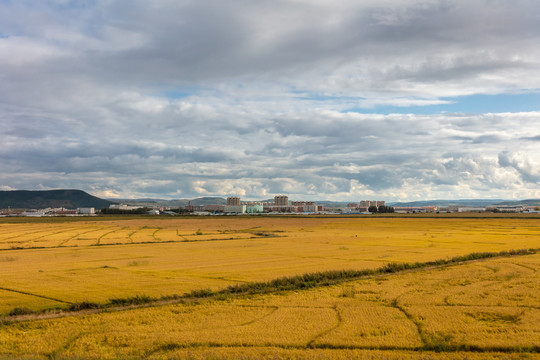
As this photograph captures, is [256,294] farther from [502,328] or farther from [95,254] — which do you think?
[95,254]

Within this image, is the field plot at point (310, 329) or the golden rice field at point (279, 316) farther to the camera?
the golden rice field at point (279, 316)

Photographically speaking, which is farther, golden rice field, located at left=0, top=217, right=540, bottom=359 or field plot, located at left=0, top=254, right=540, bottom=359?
golden rice field, located at left=0, top=217, right=540, bottom=359

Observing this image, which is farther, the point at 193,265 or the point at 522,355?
the point at 193,265

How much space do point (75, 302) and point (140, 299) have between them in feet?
9.04

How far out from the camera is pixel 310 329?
1623 centimetres

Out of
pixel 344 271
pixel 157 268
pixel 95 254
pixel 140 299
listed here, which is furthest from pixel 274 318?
pixel 95 254

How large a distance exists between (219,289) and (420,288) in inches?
400

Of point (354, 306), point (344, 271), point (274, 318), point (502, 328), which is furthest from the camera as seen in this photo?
point (344, 271)

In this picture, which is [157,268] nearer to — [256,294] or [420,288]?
[256,294]

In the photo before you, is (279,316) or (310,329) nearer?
(310,329)

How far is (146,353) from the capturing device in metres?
13.8

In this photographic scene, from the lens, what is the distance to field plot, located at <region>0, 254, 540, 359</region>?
13.9 meters

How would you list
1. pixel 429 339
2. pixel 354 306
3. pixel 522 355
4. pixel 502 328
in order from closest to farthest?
pixel 522 355, pixel 429 339, pixel 502 328, pixel 354 306

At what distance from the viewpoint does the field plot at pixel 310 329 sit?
546 inches
